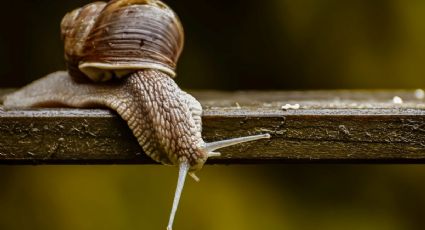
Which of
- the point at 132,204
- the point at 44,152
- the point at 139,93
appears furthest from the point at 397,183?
the point at 44,152

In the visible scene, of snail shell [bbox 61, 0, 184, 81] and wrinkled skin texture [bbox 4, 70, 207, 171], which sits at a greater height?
snail shell [bbox 61, 0, 184, 81]

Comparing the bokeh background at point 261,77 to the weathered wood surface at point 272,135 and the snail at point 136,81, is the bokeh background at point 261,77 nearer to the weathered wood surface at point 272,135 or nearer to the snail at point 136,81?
the snail at point 136,81

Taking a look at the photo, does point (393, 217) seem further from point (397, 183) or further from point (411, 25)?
point (411, 25)

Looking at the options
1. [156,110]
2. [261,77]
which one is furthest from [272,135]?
[261,77]

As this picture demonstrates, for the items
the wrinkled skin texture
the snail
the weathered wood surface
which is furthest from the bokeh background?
the weathered wood surface

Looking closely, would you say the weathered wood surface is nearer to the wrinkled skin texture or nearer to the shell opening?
the wrinkled skin texture

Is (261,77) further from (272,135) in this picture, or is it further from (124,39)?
(272,135)
